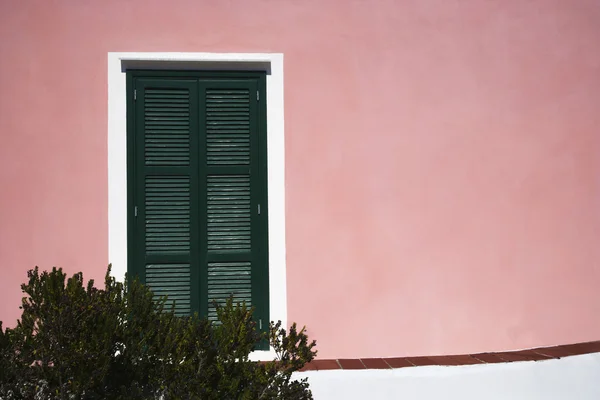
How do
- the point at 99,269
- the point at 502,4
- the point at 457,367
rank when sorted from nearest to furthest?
the point at 457,367 → the point at 99,269 → the point at 502,4

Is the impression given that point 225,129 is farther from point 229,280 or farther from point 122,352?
point 122,352

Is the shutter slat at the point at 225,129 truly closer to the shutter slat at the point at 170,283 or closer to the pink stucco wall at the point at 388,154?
the pink stucco wall at the point at 388,154

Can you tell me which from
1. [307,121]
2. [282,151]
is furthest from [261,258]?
[307,121]

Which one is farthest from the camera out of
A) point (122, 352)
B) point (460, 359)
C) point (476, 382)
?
point (460, 359)

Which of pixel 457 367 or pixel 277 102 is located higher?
pixel 277 102

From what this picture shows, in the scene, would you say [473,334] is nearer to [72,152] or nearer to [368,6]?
A: [368,6]

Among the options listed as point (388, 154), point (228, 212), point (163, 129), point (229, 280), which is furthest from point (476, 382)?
point (163, 129)

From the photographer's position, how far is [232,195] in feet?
14.0

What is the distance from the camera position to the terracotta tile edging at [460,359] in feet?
12.4

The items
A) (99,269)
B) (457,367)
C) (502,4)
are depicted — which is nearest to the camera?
(457,367)

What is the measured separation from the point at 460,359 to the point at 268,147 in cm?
203

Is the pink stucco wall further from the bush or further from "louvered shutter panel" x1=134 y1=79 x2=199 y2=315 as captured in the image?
the bush

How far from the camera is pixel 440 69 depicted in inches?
170

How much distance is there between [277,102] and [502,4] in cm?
187
